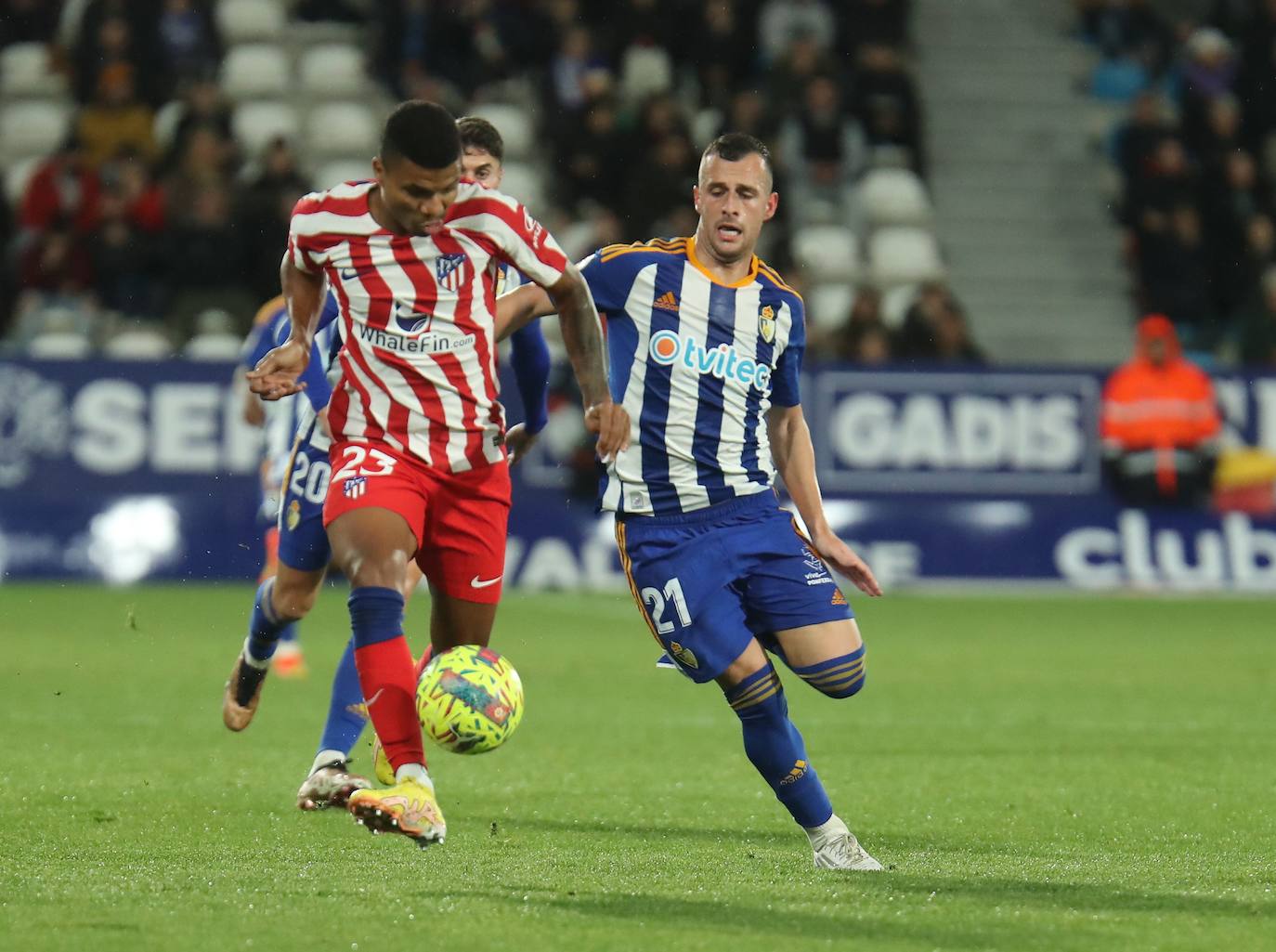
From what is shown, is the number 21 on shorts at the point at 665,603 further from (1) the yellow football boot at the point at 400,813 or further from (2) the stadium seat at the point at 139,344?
(2) the stadium seat at the point at 139,344

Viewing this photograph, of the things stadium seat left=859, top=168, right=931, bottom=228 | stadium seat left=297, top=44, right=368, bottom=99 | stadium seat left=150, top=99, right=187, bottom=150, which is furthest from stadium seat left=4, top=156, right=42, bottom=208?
stadium seat left=859, top=168, right=931, bottom=228

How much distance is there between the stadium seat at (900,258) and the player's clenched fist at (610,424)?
13755 mm

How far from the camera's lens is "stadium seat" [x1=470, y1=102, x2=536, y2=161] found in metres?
19.5

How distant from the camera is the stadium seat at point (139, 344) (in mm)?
17000

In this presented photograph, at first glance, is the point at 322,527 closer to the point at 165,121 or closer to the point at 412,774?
the point at 412,774

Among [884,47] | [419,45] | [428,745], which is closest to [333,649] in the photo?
[428,745]

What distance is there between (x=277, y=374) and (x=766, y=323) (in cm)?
157

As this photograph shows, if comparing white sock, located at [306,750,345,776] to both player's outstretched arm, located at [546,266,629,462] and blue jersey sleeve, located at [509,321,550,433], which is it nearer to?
blue jersey sleeve, located at [509,321,550,433]

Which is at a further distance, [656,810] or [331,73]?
[331,73]

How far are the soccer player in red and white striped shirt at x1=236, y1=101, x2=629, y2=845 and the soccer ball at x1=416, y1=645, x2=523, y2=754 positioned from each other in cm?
7

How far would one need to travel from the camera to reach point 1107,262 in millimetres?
21328

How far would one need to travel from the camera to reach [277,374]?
5836 mm

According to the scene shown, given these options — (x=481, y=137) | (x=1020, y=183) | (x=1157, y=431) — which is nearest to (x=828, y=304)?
(x=1157, y=431)

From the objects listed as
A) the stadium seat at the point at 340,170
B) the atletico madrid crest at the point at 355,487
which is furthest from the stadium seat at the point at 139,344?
the atletico madrid crest at the point at 355,487
